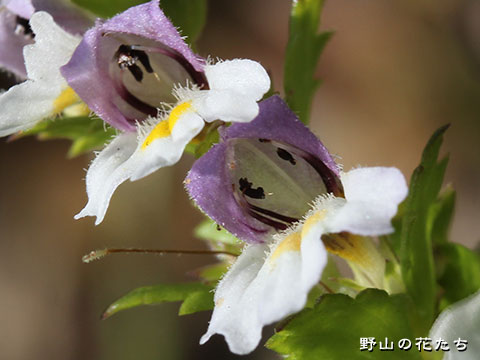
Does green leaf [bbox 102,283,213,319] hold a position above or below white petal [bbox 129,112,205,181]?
below

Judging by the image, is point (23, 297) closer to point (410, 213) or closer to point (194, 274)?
point (194, 274)

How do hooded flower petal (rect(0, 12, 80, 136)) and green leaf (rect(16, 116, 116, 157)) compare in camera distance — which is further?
green leaf (rect(16, 116, 116, 157))

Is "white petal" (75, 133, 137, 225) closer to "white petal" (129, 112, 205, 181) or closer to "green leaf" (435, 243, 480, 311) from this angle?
"white petal" (129, 112, 205, 181)

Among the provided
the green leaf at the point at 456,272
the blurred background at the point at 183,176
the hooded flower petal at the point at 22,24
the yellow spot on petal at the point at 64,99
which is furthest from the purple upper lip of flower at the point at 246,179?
the blurred background at the point at 183,176

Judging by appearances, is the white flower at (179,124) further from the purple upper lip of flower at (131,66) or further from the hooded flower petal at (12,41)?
the hooded flower petal at (12,41)

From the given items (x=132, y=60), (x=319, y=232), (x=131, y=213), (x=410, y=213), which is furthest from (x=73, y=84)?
(x=131, y=213)

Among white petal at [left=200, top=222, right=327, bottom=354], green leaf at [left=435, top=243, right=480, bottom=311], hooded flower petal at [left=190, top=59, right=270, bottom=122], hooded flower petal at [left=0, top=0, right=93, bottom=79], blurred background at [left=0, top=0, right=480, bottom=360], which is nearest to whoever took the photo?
white petal at [left=200, top=222, right=327, bottom=354]

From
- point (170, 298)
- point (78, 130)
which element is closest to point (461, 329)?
point (170, 298)

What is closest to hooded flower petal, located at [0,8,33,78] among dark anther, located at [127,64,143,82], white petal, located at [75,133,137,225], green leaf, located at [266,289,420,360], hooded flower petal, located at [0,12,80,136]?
hooded flower petal, located at [0,12,80,136]

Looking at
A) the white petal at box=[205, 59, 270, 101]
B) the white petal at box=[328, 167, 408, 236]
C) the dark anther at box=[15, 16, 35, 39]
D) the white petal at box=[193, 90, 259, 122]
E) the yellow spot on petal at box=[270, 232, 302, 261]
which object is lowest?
the yellow spot on petal at box=[270, 232, 302, 261]
